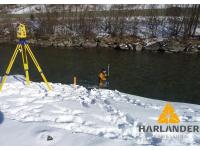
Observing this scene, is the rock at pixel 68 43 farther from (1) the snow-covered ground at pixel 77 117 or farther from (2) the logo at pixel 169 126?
(2) the logo at pixel 169 126

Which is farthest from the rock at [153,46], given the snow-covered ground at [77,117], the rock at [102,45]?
the snow-covered ground at [77,117]

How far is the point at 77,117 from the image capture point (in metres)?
10.2

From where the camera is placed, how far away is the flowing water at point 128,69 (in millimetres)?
21125

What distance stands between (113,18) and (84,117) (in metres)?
40.7

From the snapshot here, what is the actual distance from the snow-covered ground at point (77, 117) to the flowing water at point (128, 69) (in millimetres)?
6881

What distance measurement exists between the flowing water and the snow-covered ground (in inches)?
271

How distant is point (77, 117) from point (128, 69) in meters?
18.5

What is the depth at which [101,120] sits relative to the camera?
1009cm

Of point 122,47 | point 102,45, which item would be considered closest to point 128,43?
point 122,47

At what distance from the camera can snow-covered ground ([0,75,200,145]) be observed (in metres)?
8.29

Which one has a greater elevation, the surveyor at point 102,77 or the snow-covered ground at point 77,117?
the snow-covered ground at point 77,117

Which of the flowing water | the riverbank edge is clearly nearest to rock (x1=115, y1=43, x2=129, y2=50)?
the riverbank edge

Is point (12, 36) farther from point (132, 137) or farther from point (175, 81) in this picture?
point (132, 137)

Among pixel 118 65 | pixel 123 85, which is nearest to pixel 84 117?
pixel 123 85
